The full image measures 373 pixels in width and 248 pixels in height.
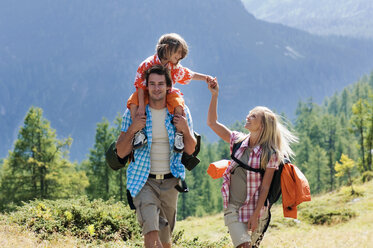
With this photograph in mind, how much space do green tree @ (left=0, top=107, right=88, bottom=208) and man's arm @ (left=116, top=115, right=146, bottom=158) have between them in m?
21.7

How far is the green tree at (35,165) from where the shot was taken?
953 inches

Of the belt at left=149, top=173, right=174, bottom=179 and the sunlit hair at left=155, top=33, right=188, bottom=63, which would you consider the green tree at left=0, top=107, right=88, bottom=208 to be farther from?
the sunlit hair at left=155, top=33, right=188, bottom=63

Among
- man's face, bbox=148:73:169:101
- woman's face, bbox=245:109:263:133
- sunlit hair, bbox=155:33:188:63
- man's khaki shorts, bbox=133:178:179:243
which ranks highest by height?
sunlit hair, bbox=155:33:188:63

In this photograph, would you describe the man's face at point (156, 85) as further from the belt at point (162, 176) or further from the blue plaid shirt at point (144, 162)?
the belt at point (162, 176)

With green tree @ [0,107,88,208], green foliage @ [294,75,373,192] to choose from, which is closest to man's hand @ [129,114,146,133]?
green tree @ [0,107,88,208]

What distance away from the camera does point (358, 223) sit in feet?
44.3

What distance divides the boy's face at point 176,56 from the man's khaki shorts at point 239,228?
187 centimetres

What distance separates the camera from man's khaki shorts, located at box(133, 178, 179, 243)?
4.03 meters

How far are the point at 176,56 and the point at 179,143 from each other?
1.01 m

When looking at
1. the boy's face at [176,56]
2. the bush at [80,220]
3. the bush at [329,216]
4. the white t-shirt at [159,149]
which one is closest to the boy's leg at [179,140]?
the white t-shirt at [159,149]

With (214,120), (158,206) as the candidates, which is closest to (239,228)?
(158,206)

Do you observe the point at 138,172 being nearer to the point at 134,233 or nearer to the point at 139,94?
the point at 139,94

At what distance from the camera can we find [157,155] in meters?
4.25

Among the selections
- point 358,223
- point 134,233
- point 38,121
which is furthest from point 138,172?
point 38,121
